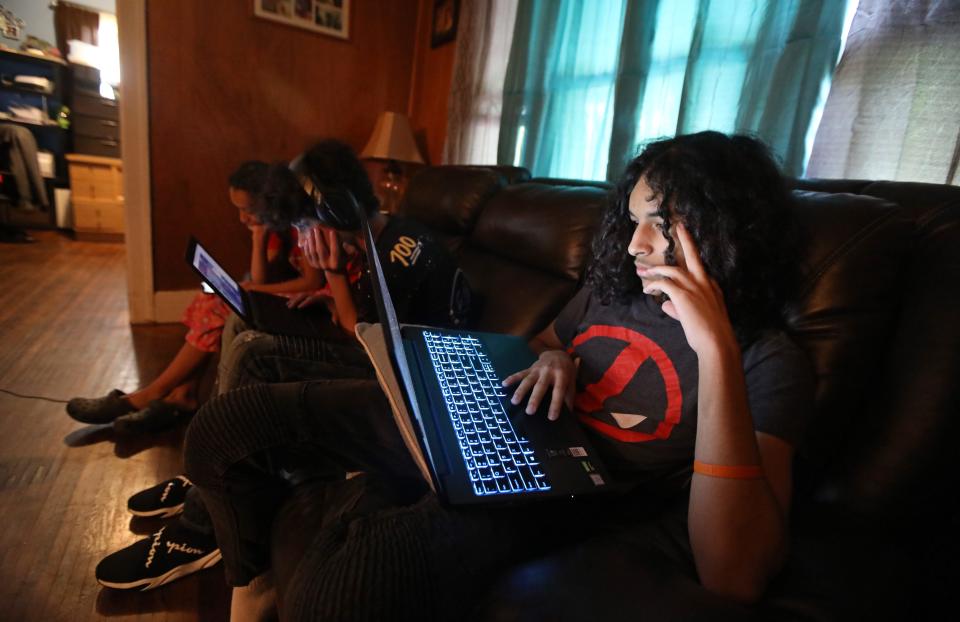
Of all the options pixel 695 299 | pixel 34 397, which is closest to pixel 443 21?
pixel 34 397

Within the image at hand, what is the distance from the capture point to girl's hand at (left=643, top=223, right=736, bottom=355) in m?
0.58

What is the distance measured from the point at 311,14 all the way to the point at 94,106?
3479 millimetres

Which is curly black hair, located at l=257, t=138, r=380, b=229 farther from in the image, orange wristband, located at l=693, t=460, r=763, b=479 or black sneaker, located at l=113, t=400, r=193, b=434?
orange wristband, located at l=693, t=460, r=763, b=479

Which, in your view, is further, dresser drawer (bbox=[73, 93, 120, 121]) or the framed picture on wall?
dresser drawer (bbox=[73, 93, 120, 121])

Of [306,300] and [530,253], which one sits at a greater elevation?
[530,253]

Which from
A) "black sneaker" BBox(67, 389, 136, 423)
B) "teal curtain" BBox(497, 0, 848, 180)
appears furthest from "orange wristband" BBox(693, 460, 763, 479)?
"black sneaker" BBox(67, 389, 136, 423)

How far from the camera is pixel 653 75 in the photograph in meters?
1.50

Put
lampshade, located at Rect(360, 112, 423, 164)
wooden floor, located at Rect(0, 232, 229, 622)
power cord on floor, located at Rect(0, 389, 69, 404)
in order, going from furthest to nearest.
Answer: lampshade, located at Rect(360, 112, 423, 164)
power cord on floor, located at Rect(0, 389, 69, 404)
wooden floor, located at Rect(0, 232, 229, 622)

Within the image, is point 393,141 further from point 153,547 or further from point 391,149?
point 153,547

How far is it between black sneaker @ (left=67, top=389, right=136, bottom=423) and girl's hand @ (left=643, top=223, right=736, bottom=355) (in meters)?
1.69

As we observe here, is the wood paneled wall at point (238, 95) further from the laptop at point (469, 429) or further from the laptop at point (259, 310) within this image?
the laptop at point (469, 429)

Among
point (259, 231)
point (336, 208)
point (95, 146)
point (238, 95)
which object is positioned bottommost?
point (259, 231)

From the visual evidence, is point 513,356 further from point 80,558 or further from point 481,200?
point 80,558

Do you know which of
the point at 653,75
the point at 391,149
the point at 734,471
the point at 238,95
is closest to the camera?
the point at 734,471
